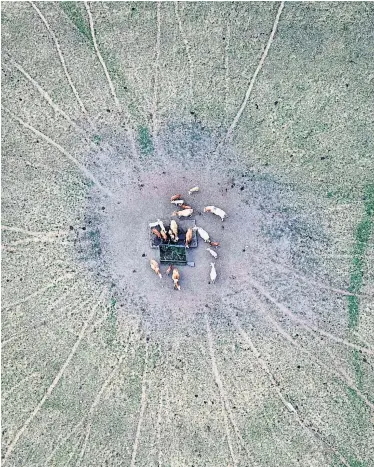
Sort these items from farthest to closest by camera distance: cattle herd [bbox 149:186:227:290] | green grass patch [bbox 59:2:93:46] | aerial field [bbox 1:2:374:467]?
green grass patch [bbox 59:2:93:46]
cattle herd [bbox 149:186:227:290]
aerial field [bbox 1:2:374:467]

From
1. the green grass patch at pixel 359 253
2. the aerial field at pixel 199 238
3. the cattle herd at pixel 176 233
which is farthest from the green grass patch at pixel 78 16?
the green grass patch at pixel 359 253

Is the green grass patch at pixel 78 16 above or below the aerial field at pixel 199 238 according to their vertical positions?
above

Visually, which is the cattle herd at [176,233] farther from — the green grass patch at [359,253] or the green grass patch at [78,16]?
the green grass patch at [78,16]

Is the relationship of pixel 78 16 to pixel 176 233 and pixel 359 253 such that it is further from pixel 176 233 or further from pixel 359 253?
pixel 359 253

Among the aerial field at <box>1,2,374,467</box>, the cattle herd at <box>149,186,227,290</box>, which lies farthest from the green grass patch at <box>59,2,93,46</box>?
the cattle herd at <box>149,186,227,290</box>

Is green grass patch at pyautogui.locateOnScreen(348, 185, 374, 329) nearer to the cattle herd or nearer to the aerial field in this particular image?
the aerial field

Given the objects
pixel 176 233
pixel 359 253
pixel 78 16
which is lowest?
pixel 359 253

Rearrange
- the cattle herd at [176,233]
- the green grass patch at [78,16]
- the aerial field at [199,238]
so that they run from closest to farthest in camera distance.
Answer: the aerial field at [199,238] < the cattle herd at [176,233] < the green grass patch at [78,16]

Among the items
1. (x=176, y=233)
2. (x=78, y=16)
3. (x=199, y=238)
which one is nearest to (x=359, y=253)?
(x=199, y=238)
